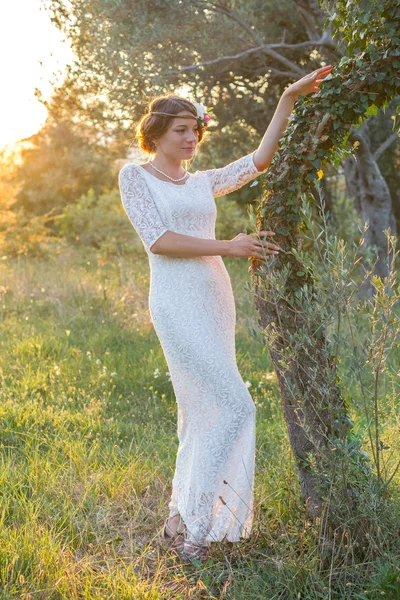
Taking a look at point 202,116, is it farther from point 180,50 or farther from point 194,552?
point 180,50

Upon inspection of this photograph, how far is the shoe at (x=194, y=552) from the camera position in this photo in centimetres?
340

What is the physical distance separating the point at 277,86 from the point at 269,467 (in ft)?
33.7

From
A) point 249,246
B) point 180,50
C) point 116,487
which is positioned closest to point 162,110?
point 249,246

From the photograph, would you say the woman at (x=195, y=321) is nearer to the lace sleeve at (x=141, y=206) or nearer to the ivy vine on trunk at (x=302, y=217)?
the lace sleeve at (x=141, y=206)

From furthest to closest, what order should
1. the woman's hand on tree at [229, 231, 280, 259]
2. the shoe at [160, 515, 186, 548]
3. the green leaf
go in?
the shoe at [160, 515, 186, 548]
the green leaf
the woman's hand on tree at [229, 231, 280, 259]

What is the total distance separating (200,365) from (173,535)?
37.2 inches

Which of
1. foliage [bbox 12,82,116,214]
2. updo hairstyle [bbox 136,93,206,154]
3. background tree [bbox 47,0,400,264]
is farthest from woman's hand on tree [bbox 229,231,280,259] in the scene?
foliage [bbox 12,82,116,214]

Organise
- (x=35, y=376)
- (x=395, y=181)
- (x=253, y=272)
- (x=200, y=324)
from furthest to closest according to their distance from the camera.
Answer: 1. (x=395, y=181)
2. (x=35, y=376)
3. (x=200, y=324)
4. (x=253, y=272)

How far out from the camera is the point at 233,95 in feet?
40.4

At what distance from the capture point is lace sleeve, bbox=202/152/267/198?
12.5 ft

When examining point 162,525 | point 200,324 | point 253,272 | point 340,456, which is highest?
point 253,272

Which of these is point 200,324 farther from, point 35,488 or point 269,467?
point 35,488

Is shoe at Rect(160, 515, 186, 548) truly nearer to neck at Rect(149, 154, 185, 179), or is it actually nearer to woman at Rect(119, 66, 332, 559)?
woman at Rect(119, 66, 332, 559)

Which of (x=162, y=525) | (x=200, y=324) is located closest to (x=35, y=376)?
(x=162, y=525)
